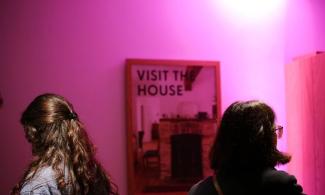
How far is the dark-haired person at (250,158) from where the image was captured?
1.24 meters

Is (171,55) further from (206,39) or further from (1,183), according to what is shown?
(1,183)

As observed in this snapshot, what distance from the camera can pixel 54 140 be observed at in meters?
1.31

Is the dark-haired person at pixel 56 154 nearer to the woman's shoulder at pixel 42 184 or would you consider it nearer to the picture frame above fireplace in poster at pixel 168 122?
the woman's shoulder at pixel 42 184

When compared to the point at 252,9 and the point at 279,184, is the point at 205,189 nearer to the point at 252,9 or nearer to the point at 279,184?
the point at 279,184

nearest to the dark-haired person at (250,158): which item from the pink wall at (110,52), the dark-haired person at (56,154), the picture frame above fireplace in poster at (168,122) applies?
the dark-haired person at (56,154)

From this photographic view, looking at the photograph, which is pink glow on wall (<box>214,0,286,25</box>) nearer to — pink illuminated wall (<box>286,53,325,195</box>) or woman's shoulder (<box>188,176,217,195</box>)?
pink illuminated wall (<box>286,53,325,195</box>)

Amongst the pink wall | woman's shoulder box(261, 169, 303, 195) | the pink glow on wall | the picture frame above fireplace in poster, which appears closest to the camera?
woman's shoulder box(261, 169, 303, 195)

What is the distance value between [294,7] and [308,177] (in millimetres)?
1040

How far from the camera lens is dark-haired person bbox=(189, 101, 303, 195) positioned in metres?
1.24

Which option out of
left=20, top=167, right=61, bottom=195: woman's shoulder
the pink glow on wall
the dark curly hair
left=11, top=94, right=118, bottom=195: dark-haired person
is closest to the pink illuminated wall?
the pink glow on wall

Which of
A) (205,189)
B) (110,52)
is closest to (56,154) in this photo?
(205,189)

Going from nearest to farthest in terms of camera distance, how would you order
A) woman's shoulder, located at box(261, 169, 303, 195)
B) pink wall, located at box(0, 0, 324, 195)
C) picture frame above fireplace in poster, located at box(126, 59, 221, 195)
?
woman's shoulder, located at box(261, 169, 303, 195) → pink wall, located at box(0, 0, 324, 195) → picture frame above fireplace in poster, located at box(126, 59, 221, 195)

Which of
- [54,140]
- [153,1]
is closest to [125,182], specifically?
[54,140]

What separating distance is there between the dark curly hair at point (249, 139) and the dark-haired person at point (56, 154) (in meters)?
0.46
